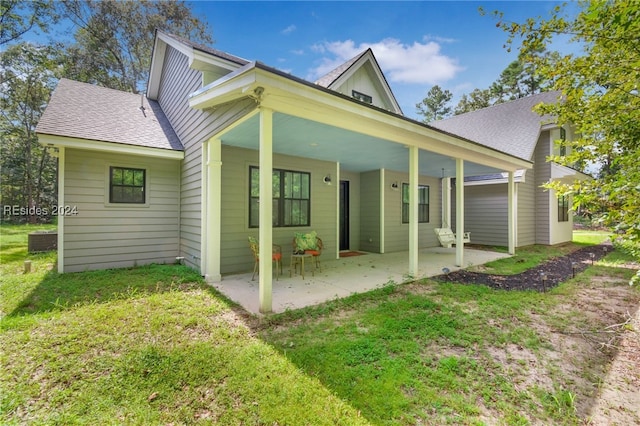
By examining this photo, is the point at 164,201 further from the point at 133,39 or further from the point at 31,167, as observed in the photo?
the point at 31,167

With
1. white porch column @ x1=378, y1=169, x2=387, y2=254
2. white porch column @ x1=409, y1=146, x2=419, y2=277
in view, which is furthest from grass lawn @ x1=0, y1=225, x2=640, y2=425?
white porch column @ x1=378, y1=169, x2=387, y2=254

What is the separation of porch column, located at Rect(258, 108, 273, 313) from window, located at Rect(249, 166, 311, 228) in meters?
2.70

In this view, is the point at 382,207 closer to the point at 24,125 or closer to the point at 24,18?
the point at 24,18

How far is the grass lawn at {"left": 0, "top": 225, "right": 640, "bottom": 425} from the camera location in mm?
1968

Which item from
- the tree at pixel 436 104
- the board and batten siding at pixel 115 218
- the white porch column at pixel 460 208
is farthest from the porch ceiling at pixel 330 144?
the tree at pixel 436 104

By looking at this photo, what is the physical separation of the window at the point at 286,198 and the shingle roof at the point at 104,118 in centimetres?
206

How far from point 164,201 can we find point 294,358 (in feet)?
18.1

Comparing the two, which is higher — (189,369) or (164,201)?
(164,201)

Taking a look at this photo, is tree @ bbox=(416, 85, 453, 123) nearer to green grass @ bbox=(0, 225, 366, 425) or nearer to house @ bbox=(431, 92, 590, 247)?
house @ bbox=(431, 92, 590, 247)

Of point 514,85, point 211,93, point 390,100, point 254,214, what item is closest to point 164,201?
point 254,214

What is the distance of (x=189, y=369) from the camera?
95.8 inches

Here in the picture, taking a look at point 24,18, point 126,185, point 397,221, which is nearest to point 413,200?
point 397,221

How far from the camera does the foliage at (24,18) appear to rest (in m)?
13.3

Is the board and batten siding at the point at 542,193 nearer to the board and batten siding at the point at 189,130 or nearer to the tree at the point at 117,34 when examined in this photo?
the board and batten siding at the point at 189,130
